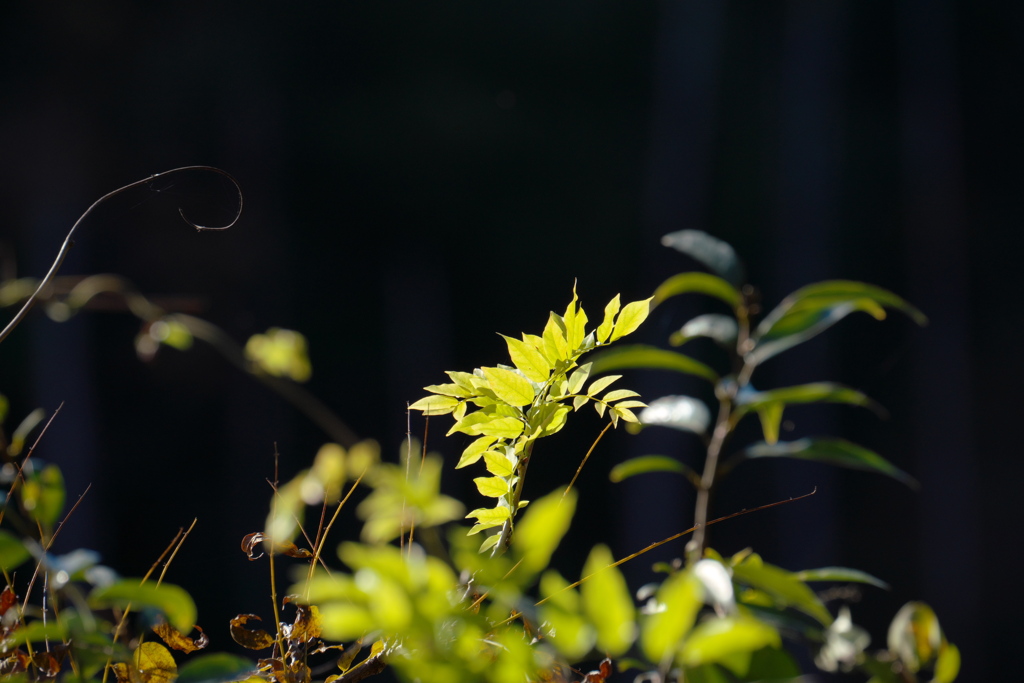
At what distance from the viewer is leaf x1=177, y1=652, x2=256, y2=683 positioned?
216 millimetres

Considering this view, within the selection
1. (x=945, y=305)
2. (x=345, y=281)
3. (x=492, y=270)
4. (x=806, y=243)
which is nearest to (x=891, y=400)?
(x=945, y=305)

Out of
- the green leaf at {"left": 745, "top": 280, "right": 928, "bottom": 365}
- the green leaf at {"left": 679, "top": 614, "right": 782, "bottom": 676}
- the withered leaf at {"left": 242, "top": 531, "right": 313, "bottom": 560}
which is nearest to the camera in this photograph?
the green leaf at {"left": 679, "top": 614, "right": 782, "bottom": 676}

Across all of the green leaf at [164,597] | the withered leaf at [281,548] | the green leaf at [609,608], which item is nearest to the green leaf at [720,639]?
the green leaf at [609,608]

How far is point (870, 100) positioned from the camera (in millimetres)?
2422

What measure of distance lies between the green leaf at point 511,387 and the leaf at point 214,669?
0.13 metres

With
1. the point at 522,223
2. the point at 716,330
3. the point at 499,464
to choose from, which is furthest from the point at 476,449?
the point at 522,223

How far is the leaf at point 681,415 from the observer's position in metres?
0.26

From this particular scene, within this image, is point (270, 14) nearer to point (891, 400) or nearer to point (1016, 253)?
point (891, 400)

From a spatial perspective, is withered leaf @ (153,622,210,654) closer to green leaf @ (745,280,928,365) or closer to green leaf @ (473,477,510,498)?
green leaf @ (473,477,510,498)

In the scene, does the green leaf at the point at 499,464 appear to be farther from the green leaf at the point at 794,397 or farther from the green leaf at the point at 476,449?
the green leaf at the point at 794,397

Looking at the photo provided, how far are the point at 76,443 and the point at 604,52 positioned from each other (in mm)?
1969

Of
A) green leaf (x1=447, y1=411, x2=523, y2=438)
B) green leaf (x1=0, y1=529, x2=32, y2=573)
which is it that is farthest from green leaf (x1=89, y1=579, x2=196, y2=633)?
green leaf (x1=447, y1=411, x2=523, y2=438)

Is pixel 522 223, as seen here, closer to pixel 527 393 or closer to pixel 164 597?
pixel 527 393

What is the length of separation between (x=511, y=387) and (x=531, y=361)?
0.01 meters
